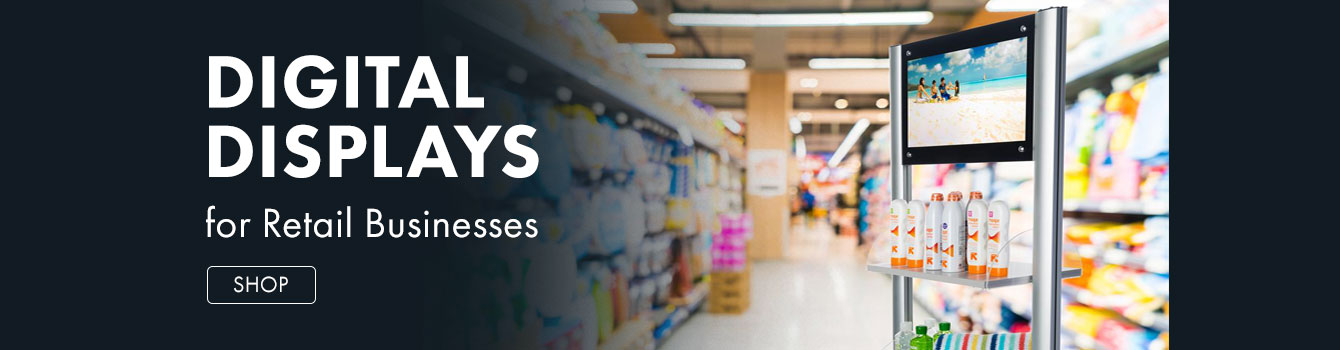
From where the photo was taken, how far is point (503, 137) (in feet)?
8.89

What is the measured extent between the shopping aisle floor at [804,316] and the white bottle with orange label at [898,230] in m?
1.77

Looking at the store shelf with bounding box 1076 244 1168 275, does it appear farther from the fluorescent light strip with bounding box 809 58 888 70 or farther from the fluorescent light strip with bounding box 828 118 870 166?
the fluorescent light strip with bounding box 828 118 870 166

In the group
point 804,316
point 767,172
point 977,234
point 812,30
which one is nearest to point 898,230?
point 977,234

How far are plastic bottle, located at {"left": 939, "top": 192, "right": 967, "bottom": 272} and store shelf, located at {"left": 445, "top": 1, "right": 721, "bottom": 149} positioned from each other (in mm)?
1464

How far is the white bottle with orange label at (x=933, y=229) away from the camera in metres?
1.95

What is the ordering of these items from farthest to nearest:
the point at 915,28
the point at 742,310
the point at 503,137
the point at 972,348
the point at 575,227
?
the point at 915,28 < the point at 742,310 < the point at 575,227 < the point at 503,137 < the point at 972,348

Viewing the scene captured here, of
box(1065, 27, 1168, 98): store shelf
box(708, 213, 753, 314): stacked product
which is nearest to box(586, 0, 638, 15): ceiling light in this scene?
box(708, 213, 753, 314): stacked product

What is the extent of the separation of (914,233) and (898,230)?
57 millimetres

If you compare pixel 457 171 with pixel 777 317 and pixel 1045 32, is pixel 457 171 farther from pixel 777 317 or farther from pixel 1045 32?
pixel 777 317

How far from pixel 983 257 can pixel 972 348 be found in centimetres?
32

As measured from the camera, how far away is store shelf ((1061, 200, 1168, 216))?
9.07 ft

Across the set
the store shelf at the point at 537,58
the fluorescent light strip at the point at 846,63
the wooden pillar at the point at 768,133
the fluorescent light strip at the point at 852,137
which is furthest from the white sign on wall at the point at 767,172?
the store shelf at the point at 537,58

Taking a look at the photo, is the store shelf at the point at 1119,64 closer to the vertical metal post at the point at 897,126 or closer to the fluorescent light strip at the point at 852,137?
the vertical metal post at the point at 897,126

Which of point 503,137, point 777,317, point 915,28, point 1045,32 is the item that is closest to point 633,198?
point 503,137
